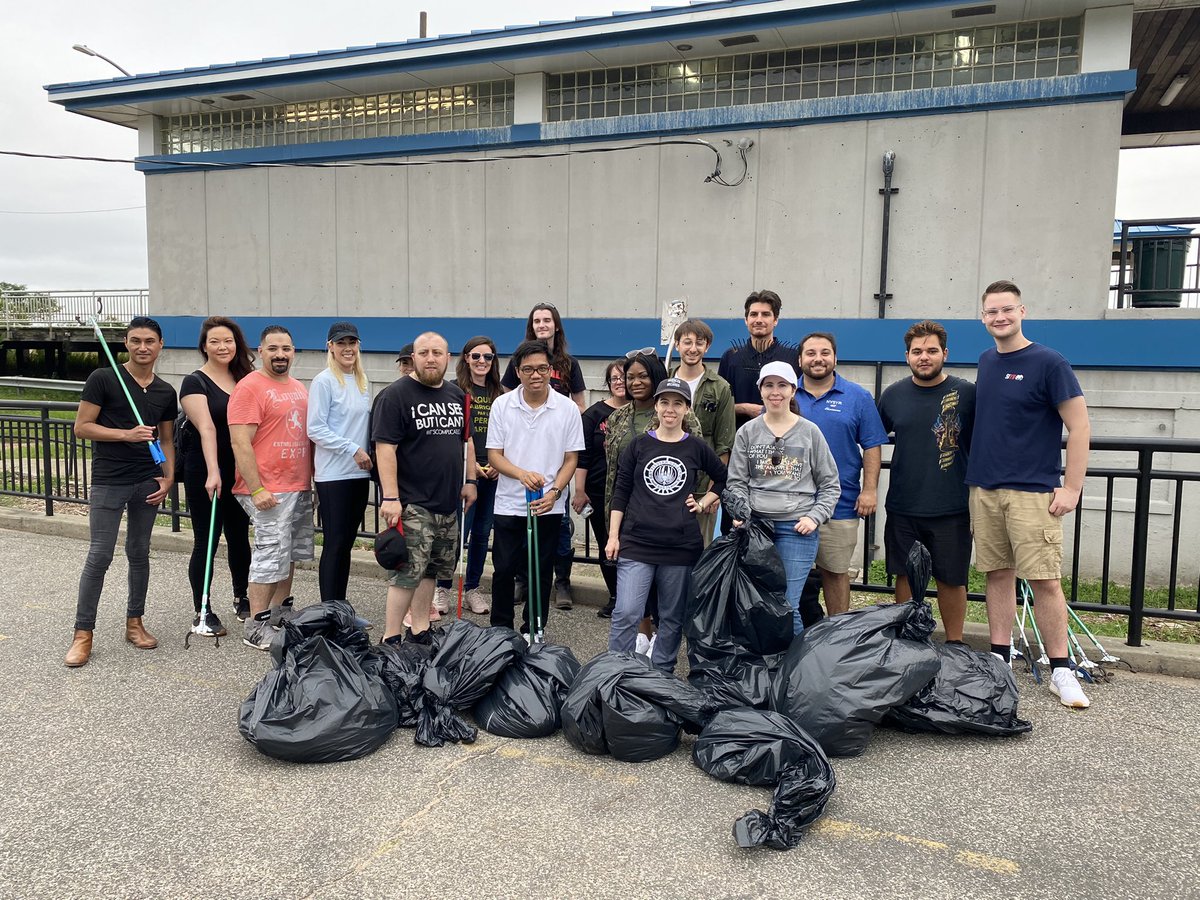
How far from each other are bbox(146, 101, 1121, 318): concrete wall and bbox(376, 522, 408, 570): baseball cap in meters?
6.55

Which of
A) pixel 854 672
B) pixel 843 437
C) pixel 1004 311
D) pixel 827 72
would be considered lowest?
pixel 854 672

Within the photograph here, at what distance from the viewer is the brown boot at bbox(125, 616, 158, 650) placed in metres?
4.90

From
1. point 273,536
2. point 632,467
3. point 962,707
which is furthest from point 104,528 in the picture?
point 962,707

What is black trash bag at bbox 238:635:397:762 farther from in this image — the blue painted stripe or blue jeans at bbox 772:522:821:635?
the blue painted stripe

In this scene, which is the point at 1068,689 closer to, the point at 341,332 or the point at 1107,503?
the point at 1107,503

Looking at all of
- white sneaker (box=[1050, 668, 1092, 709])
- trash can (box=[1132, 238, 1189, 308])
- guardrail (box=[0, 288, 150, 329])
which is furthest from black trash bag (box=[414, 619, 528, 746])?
guardrail (box=[0, 288, 150, 329])

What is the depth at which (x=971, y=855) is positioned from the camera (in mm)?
2826

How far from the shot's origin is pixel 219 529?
532 centimetres

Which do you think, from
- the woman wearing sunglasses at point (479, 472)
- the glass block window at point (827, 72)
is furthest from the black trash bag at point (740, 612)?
the glass block window at point (827, 72)

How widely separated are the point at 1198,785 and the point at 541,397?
349 cm

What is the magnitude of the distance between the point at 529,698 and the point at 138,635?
265 centimetres

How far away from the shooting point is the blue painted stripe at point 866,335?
835 centimetres

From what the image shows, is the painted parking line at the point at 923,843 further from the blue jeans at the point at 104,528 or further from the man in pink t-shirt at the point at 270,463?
the blue jeans at the point at 104,528

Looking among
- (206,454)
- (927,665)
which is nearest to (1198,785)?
(927,665)
